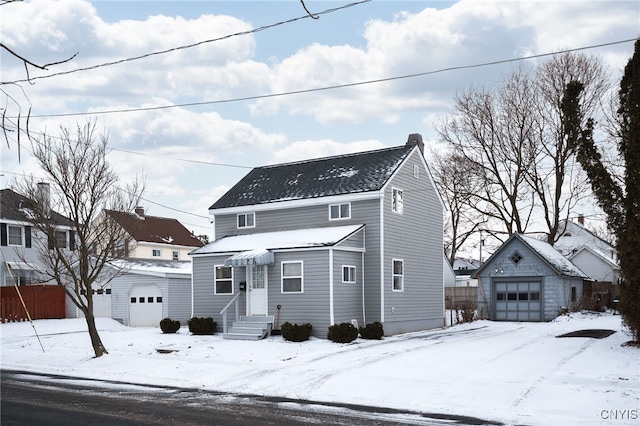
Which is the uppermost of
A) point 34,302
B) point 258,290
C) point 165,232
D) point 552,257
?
point 165,232

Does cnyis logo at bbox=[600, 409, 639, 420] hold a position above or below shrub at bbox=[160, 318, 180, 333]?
above

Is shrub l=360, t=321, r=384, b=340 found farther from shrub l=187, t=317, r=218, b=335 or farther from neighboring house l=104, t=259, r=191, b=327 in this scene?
neighboring house l=104, t=259, r=191, b=327

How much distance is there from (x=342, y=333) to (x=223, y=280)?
7188 millimetres

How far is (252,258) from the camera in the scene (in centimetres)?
2614

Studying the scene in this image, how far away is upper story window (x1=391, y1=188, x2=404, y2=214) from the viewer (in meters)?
28.9

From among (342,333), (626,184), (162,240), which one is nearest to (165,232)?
(162,240)

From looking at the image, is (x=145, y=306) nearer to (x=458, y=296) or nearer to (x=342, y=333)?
(x=342, y=333)

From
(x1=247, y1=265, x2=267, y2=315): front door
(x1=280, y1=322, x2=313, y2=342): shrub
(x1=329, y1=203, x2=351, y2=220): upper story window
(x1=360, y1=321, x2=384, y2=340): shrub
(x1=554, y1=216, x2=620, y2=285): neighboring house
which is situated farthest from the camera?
(x1=554, y1=216, x2=620, y2=285): neighboring house

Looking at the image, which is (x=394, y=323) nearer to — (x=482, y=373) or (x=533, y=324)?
(x=533, y=324)

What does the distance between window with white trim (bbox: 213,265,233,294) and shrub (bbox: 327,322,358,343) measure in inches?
240

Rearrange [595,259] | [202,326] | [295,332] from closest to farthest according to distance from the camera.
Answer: [295,332] → [202,326] → [595,259]

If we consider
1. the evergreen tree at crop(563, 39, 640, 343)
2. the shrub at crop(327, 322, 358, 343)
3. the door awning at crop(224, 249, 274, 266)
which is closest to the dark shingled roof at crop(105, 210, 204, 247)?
the door awning at crop(224, 249, 274, 266)

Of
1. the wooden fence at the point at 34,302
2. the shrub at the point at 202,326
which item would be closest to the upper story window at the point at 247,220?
the shrub at the point at 202,326

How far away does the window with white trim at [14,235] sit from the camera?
129 feet
